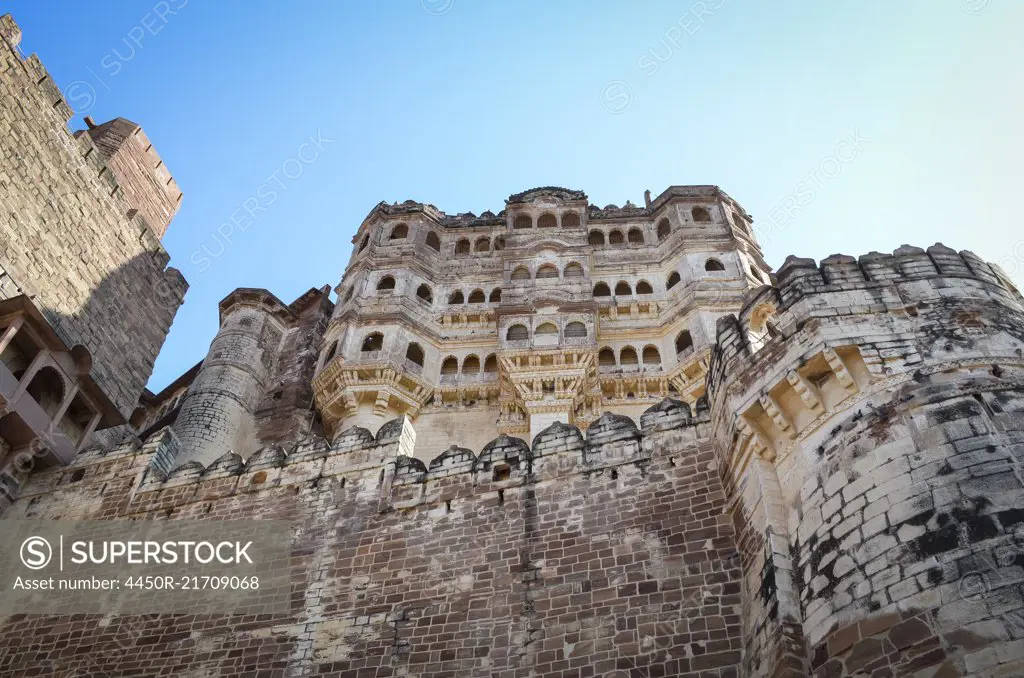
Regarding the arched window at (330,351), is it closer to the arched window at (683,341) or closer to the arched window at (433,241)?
the arched window at (433,241)

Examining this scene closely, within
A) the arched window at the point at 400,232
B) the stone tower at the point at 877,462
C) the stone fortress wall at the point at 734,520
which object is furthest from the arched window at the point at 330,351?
the stone tower at the point at 877,462

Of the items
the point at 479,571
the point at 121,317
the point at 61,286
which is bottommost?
the point at 479,571

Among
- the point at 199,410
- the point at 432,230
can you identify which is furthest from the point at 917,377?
the point at 432,230

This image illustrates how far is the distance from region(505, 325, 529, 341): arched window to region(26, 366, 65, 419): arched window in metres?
12.2

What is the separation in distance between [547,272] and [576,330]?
12.0 feet

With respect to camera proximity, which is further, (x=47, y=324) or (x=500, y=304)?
(x=500, y=304)

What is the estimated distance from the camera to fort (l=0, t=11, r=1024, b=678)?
266 inches

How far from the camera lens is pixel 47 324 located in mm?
14125

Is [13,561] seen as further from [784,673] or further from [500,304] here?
[500,304]

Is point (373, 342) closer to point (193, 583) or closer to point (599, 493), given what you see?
point (193, 583)

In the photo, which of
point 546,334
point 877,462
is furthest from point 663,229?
point 877,462

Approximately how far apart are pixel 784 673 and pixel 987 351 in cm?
367

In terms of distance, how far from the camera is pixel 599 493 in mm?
9992

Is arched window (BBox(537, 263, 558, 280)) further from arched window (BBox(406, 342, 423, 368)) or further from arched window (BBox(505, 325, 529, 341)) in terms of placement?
arched window (BBox(406, 342, 423, 368))
